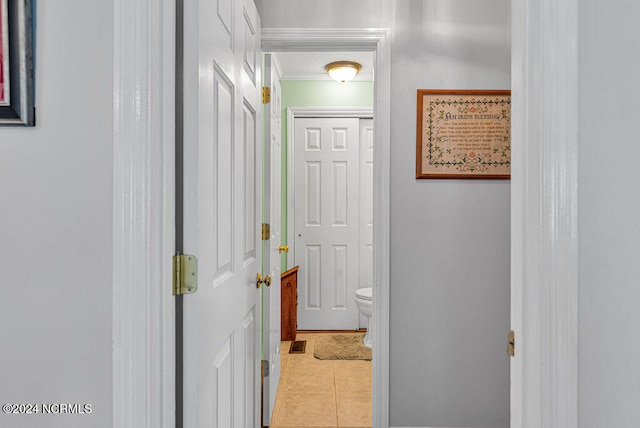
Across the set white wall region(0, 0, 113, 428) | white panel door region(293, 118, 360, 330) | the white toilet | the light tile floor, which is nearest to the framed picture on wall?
white wall region(0, 0, 113, 428)

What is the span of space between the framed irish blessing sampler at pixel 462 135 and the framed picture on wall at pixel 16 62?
5.36 feet

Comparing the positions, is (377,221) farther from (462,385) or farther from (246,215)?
(462,385)

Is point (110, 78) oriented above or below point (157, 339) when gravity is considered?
above

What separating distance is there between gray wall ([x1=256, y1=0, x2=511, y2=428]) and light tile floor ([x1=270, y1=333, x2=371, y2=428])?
1.75 ft

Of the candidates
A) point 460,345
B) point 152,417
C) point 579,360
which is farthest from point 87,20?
point 460,345

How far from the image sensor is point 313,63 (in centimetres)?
376

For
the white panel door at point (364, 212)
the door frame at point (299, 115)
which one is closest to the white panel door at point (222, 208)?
the door frame at point (299, 115)

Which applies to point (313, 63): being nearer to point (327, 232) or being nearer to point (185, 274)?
point (327, 232)

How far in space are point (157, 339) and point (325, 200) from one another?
3375mm

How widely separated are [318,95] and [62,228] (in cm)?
347

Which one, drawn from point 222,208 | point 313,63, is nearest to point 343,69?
point 313,63

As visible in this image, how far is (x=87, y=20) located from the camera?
3.00 ft

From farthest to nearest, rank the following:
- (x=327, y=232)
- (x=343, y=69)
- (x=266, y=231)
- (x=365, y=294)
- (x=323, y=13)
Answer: (x=327, y=232) → (x=365, y=294) → (x=343, y=69) → (x=266, y=231) → (x=323, y=13)

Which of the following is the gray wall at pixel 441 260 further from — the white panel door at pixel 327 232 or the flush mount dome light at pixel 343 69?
the white panel door at pixel 327 232
